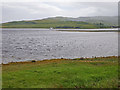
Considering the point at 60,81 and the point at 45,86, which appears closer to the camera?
the point at 45,86

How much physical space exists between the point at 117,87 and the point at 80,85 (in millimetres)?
3247

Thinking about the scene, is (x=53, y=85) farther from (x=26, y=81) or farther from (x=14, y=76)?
(x=14, y=76)

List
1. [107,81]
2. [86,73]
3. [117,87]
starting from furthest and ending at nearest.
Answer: [86,73], [107,81], [117,87]

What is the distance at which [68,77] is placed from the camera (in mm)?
18406

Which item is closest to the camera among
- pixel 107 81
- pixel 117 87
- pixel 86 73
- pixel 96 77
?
A: pixel 117 87

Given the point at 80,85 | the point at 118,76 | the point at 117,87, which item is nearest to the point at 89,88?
the point at 80,85

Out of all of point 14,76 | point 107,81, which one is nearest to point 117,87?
point 107,81

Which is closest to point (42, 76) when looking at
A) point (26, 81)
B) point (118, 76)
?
point (26, 81)

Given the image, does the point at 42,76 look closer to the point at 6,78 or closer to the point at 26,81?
the point at 26,81

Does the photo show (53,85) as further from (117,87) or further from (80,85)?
(117,87)

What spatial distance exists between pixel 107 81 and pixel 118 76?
254cm

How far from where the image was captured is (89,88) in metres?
14.9

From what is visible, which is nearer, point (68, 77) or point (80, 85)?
point (80, 85)

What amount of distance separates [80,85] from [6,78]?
803 centimetres
